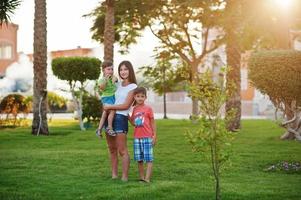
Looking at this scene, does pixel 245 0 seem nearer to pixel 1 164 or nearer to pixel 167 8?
pixel 167 8

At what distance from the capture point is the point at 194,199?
777 centimetres

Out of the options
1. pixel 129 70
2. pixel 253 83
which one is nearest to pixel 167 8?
pixel 253 83

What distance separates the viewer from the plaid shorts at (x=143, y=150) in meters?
8.94

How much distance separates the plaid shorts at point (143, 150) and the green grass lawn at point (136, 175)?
39cm

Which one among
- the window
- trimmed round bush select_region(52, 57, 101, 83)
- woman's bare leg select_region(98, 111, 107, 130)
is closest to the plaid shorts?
woman's bare leg select_region(98, 111, 107, 130)

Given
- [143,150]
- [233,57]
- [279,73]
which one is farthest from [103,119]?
[233,57]

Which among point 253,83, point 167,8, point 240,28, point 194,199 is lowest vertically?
point 194,199

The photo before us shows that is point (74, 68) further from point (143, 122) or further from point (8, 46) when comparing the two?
point (8, 46)

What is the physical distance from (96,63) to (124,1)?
297 centimetres

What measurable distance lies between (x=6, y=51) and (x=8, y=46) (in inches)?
34.2

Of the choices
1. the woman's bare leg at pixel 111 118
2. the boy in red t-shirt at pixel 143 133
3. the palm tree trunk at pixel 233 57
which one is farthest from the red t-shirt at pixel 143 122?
the palm tree trunk at pixel 233 57

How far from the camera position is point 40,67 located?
65.3 ft

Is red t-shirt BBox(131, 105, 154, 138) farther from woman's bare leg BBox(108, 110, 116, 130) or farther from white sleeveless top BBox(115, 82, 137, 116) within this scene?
woman's bare leg BBox(108, 110, 116, 130)

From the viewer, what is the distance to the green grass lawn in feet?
26.7
